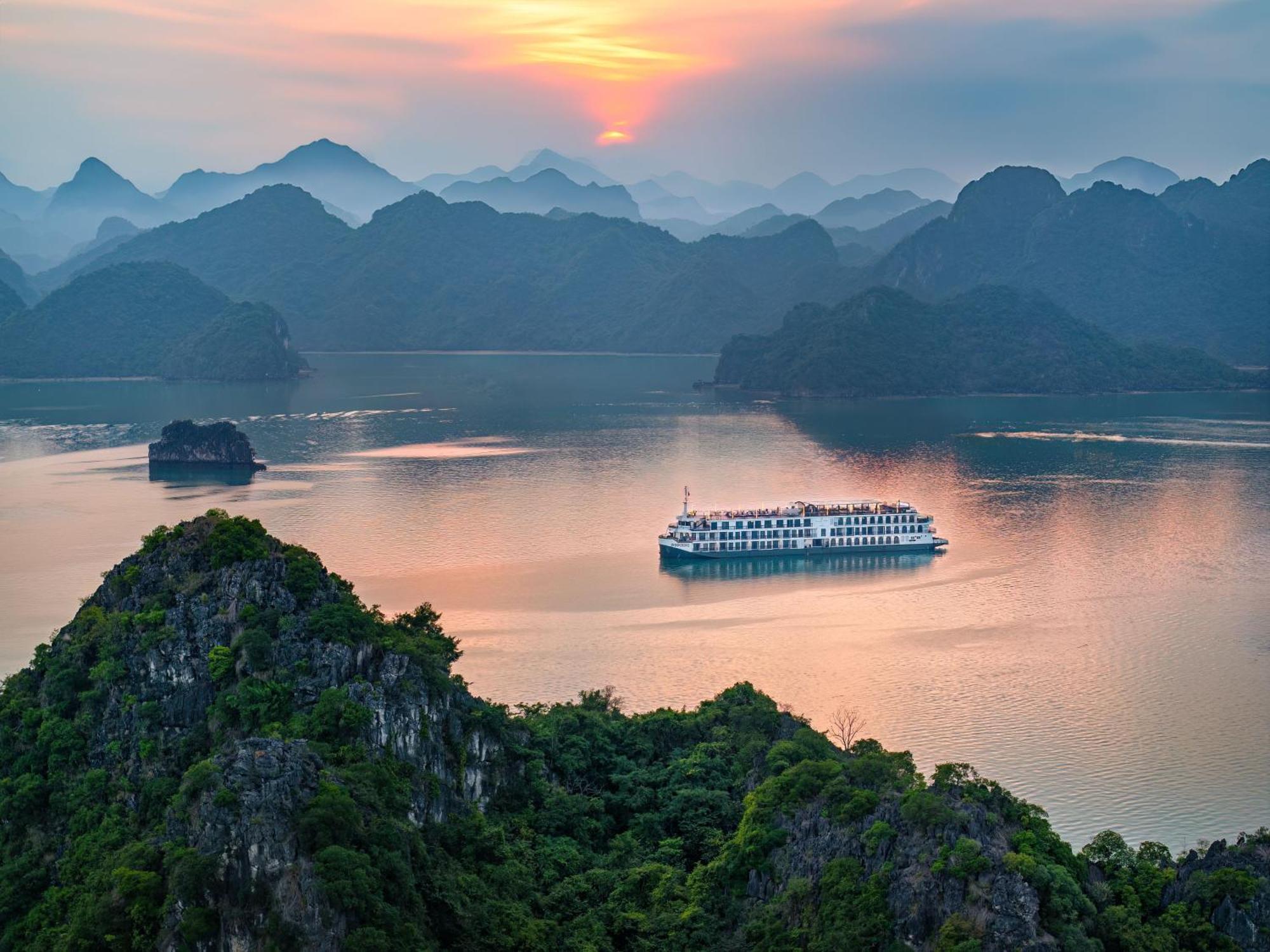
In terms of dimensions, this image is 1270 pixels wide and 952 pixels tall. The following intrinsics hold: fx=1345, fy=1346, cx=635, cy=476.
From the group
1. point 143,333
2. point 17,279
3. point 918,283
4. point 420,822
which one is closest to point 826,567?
point 420,822

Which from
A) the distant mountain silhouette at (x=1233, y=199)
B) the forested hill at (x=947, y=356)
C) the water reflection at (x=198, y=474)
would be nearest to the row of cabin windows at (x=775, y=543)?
the water reflection at (x=198, y=474)

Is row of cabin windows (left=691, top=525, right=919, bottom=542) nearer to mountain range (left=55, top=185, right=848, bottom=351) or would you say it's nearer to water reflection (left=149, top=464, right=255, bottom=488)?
water reflection (left=149, top=464, right=255, bottom=488)

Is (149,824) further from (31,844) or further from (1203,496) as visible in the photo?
(1203,496)

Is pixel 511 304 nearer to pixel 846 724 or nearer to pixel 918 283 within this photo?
pixel 918 283

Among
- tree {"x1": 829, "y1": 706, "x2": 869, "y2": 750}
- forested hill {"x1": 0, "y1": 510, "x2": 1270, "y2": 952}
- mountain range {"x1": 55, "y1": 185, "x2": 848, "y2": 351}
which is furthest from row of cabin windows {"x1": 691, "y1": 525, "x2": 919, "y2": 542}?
mountain range {"x1": 55, "y1": 185, "x2": 848, "y2": 351}

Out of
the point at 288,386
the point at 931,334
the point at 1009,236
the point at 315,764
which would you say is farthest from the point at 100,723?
the point at 1009,236
